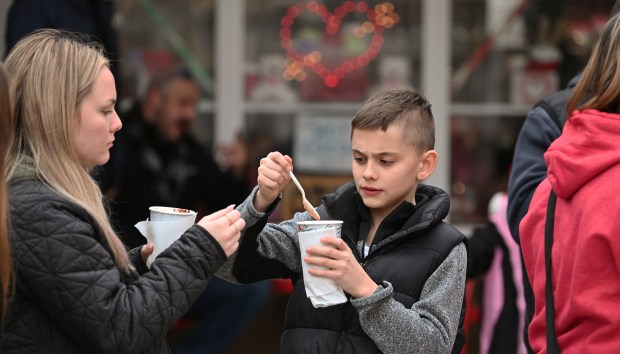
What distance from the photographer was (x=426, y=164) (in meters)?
3.08

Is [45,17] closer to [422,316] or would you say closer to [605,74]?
[422,316]

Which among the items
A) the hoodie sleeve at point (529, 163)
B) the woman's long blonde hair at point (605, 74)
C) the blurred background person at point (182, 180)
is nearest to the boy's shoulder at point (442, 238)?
the woman's long blonde hair at point (605, 74)

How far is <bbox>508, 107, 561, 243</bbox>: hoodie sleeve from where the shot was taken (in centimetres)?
356

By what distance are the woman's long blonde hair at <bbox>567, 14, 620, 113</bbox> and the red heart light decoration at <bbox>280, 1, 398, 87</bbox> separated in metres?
4.39

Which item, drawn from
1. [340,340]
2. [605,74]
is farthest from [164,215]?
[605,74]

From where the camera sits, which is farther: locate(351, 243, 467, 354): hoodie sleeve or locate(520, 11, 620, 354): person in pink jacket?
locate(351, 243, 467, 354): hoodie sleeve

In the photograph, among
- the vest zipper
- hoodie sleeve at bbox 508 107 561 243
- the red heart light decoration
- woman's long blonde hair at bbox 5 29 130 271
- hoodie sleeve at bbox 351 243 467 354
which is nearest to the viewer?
woman's long blonde hair at bbox 5 29 130 271

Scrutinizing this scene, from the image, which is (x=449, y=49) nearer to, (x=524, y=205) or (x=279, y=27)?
(x=279, y=27)

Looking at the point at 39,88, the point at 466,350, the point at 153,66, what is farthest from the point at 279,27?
the point at 39,88

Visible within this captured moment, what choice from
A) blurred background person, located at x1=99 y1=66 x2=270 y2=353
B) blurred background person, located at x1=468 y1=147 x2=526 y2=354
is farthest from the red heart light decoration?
blurred background person, located at x1=468 y1=147 x2=526 y2=354

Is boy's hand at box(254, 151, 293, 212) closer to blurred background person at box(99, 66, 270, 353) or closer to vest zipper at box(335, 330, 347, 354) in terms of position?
vest zipper at box(335, 330, 347, 354)

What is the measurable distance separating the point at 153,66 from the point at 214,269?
4745 mm

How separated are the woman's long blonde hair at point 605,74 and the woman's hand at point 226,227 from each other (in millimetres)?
988

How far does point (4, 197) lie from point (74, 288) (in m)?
0.28
